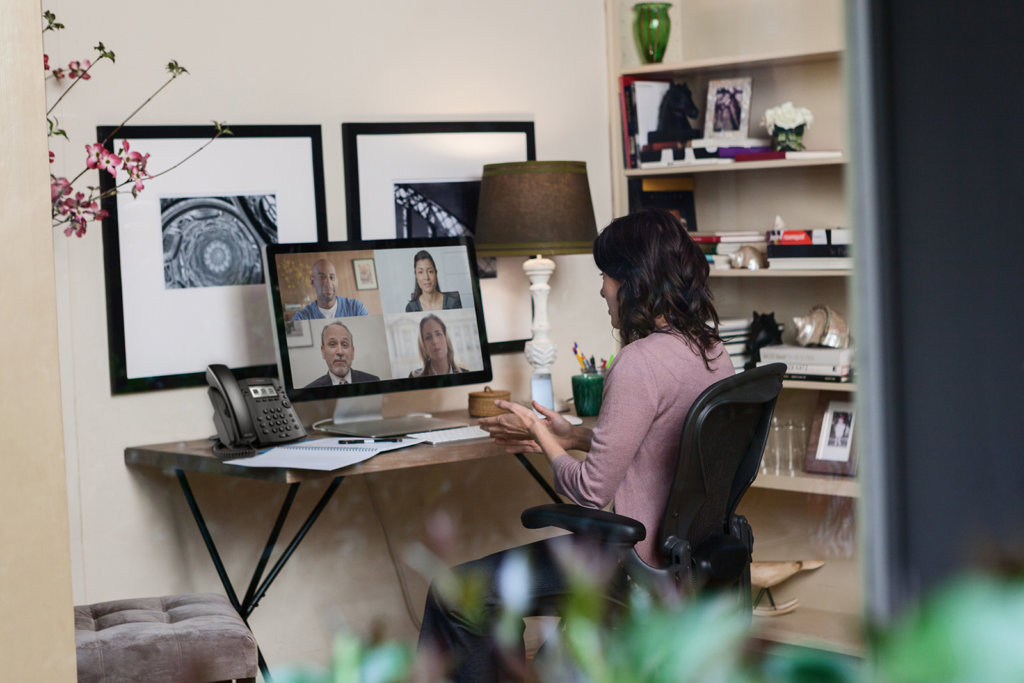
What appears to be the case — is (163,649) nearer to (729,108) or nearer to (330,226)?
(330,226)

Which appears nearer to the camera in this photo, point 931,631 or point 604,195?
point 931,631

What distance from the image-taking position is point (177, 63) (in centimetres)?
233

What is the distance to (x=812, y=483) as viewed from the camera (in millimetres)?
2738

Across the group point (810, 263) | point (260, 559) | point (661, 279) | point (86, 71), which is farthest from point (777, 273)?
point (86, 71)

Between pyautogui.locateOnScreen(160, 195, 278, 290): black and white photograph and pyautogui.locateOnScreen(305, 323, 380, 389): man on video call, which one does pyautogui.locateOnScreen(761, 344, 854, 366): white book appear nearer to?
pyautogui.locateOnScreen(305, 323, 380, 389): man on video call

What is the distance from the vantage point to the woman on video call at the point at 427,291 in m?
2.39

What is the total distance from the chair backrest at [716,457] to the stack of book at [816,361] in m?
0.92

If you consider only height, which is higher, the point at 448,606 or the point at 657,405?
the point at 657,405

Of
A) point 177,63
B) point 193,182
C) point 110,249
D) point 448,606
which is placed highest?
point 177,63

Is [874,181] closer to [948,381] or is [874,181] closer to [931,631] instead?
[948,381]

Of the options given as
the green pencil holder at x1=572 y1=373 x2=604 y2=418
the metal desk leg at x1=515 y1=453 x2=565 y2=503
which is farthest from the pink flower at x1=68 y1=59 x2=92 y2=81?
the metal desk leg at x1=515 y1=453 x2=565 y2=503

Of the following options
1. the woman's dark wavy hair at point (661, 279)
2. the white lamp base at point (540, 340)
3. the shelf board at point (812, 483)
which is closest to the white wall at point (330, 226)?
→ the white lamp base at point (540, 340)

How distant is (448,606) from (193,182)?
1.16m

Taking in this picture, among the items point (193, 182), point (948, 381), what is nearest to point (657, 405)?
point (948, 381)
